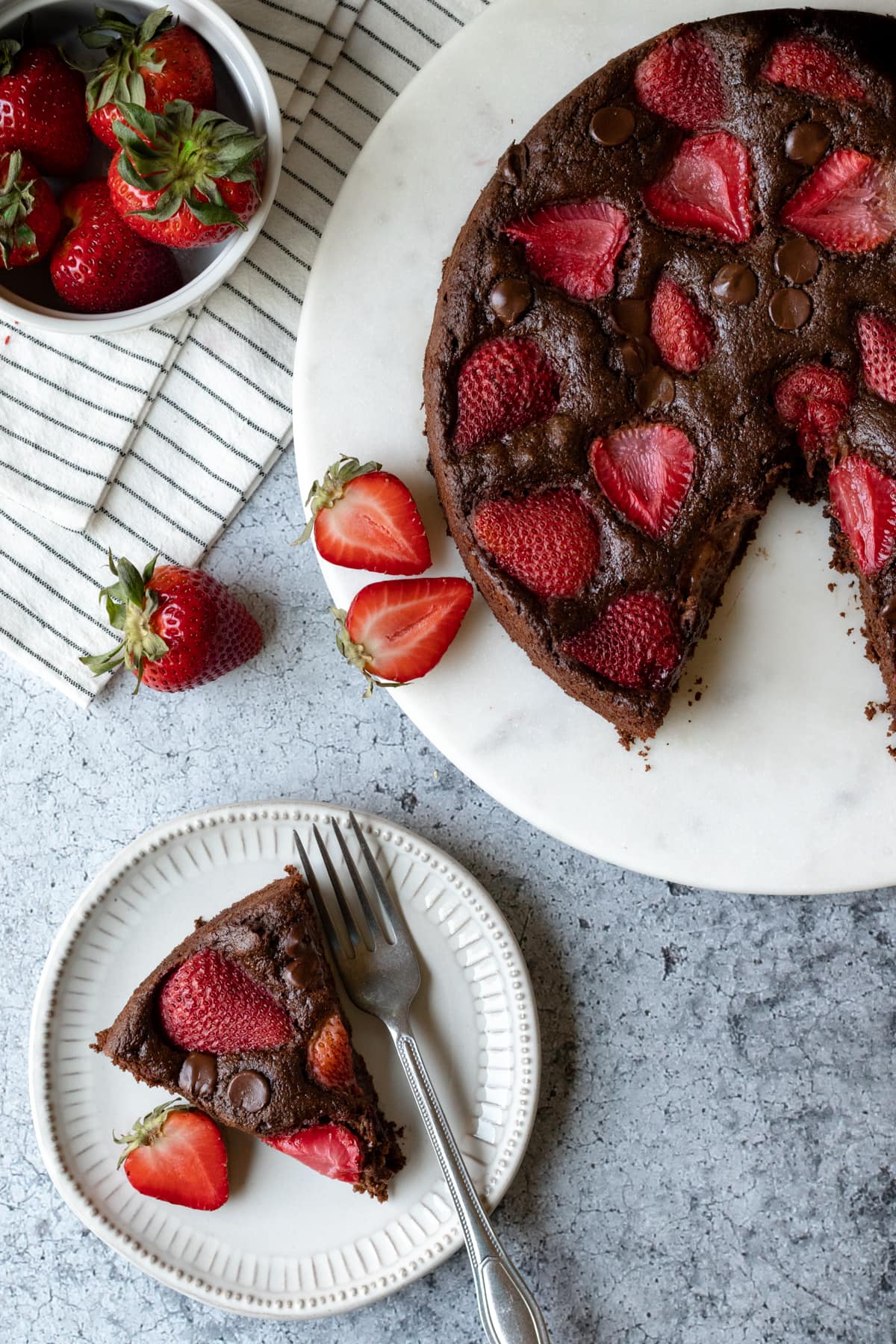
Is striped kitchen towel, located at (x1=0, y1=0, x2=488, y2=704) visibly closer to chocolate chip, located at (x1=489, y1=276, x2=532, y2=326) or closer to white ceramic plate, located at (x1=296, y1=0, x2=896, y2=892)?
white ceramic plate, located at (x1=296, y1=0, x2=896, y2=892)

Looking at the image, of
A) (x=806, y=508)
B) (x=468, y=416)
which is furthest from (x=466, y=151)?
(x=806, y=508)

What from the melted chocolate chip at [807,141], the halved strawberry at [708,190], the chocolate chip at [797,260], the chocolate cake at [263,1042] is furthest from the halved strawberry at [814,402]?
the chocolate cake at [263,1042]

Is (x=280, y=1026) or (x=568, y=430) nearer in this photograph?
(x=568, y=430)

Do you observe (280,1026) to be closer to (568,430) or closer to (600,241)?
(568,430)

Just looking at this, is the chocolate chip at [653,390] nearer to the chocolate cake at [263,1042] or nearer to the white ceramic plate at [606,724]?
the white ceramic plate at [606,724]

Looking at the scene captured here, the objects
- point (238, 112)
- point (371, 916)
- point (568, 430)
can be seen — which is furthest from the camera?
point (371, 916)

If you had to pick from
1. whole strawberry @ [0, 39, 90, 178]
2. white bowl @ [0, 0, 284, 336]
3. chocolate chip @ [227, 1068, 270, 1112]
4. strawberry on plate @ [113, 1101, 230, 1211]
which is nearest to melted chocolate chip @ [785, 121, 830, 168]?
white bowl @ [0, 0, 284, 336]
